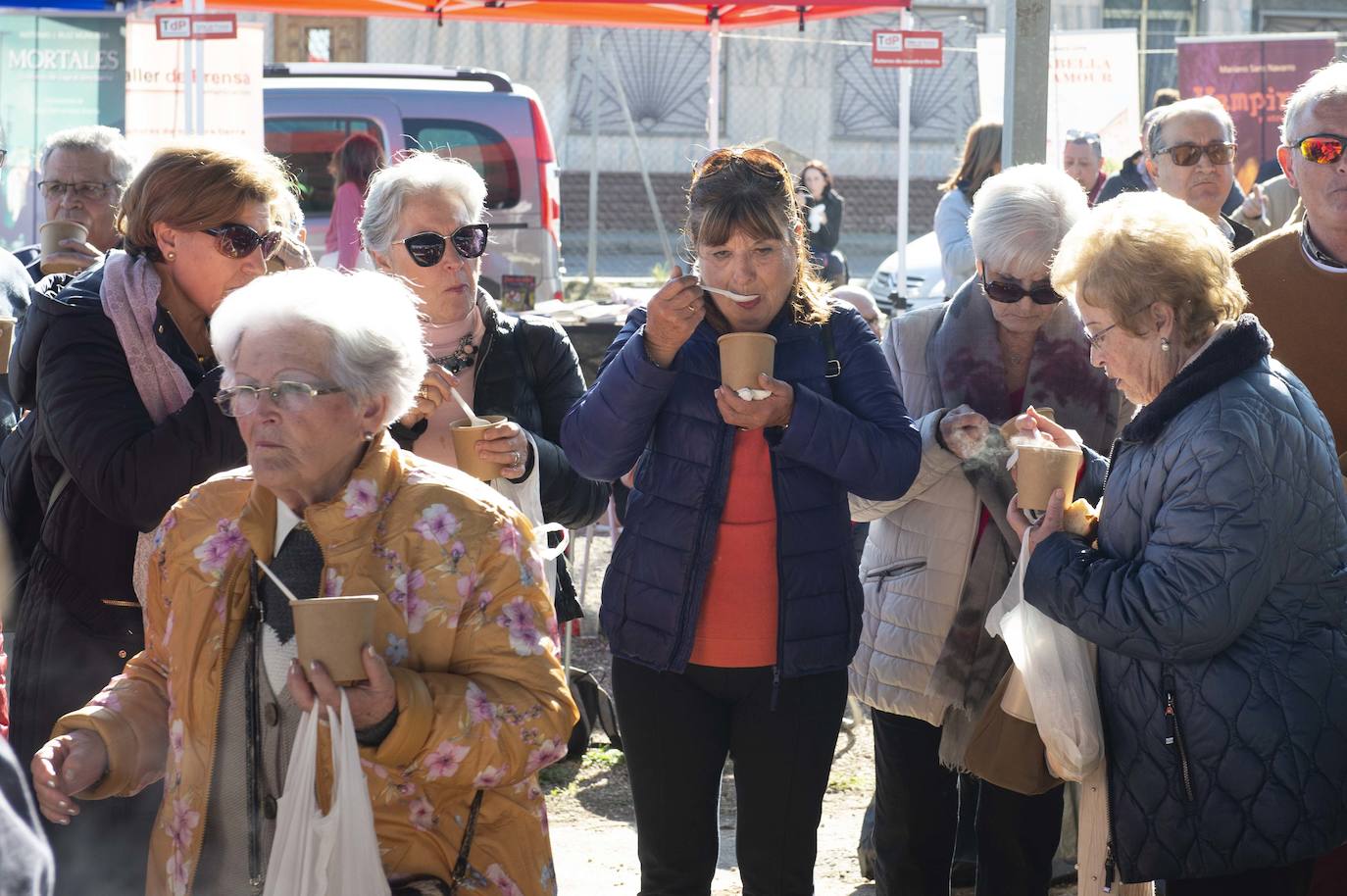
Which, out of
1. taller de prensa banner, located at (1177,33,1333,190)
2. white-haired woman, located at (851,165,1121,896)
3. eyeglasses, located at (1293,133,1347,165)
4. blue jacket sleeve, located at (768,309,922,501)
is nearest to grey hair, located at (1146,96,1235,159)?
eyeglasses, located at (1293,133,1347,165)

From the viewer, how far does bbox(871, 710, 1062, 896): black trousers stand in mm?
3459

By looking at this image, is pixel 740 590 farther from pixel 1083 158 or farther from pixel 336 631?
pixel 1083 158

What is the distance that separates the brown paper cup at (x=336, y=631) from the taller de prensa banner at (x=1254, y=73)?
10934 mm

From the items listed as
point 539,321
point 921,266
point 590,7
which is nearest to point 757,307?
point 539,321

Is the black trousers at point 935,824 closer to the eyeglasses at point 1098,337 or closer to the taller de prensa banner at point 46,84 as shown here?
the eyeglasses at point 1098,337

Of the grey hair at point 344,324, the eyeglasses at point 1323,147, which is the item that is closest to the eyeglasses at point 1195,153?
the eyeglasses at point 1323,147

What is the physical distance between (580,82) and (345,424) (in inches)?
933

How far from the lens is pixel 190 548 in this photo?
2396 millimetres

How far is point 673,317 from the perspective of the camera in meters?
3.02

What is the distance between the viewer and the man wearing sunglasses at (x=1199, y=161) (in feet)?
17.3

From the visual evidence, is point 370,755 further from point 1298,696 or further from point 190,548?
point 1298,696

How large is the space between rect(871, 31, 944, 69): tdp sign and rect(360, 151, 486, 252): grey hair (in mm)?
6678

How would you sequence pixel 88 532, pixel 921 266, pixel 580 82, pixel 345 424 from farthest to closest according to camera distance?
pixel 580 82
pixel 921 266
pixel 88 532
pixel 345 424

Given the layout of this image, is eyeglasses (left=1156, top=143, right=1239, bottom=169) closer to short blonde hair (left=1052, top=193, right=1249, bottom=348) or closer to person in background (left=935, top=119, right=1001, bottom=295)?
person in background (left=935, top=119, right=1001, bottom=295)
